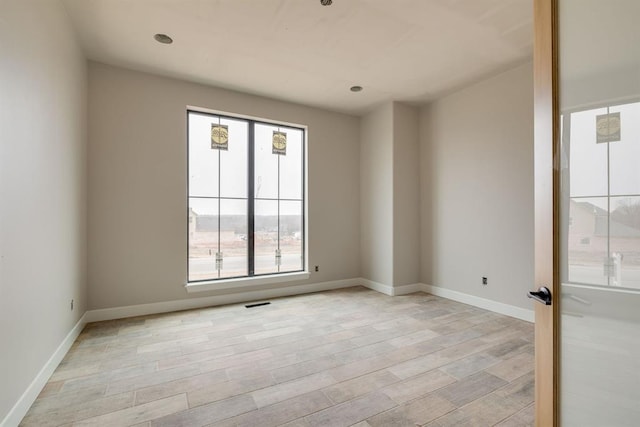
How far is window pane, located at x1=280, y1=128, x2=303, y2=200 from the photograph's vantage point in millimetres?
4766

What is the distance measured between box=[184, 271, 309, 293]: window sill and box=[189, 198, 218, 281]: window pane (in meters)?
0.17

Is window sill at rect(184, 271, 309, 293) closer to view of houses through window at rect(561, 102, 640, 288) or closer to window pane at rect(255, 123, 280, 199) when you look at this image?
window pane at rect(255, 123, 280, 199)

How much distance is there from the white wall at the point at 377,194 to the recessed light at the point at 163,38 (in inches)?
121

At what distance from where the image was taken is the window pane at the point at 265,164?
179 inches

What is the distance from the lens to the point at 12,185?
169cm

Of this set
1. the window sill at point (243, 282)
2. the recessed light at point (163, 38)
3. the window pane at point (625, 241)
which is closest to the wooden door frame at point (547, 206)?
the window pane at point (625, 241)

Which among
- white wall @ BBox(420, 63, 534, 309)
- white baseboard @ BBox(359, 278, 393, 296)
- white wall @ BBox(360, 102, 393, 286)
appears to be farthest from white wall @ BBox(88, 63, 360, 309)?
white wall @ BBox(420, 63, 534, 309)

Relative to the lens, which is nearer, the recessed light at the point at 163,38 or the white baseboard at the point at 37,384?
the white baseboard at the point at 37,384

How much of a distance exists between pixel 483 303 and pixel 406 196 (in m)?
1.83

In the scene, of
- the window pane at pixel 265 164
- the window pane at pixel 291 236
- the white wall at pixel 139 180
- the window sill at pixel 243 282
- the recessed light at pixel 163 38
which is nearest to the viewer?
the recessed light at pixel 163 38

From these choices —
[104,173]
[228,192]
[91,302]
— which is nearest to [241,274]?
[228,192]

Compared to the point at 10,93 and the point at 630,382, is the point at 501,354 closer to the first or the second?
the point at 630,382

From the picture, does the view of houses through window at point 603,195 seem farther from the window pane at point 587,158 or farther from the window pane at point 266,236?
the window pane at point 266,236

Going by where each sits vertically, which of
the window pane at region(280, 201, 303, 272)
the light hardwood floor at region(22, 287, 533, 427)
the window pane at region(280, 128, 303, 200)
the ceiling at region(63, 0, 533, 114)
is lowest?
the light hardwood floor at region(22, 287, 533, 427)
